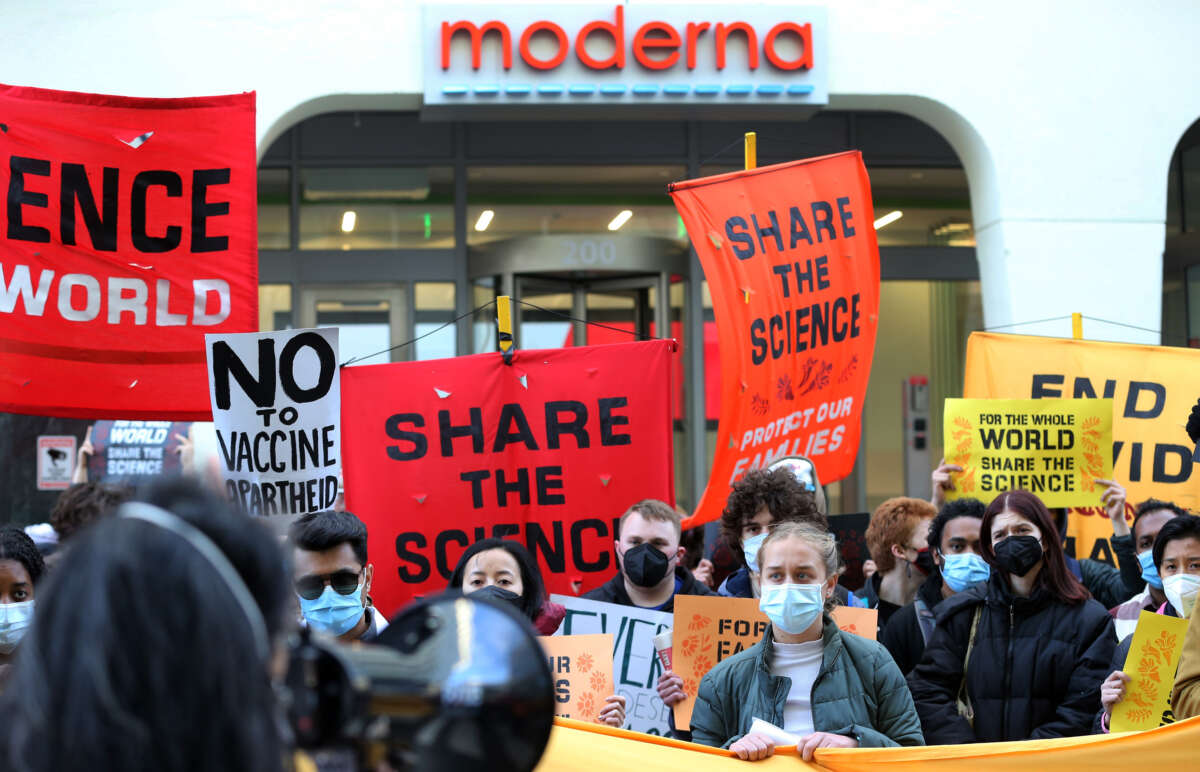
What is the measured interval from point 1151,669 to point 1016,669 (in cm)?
49

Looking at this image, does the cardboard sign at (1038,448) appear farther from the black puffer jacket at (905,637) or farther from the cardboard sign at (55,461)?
the cardboard sign at (55,461)

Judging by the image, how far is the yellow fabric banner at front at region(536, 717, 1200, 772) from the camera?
9.76 feet

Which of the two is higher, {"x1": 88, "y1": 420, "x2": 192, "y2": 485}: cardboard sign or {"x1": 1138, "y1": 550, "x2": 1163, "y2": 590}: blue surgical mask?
{"x1": 88, "y1": 420, "x2": 192, "y2": 485}: cardboard sign

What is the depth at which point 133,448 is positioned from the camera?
9391 millimetres

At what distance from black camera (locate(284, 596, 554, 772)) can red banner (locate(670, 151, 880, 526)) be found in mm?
5113

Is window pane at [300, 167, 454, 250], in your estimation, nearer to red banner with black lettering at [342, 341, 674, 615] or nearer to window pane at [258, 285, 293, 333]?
window pane at [258, 285, 293, 333]

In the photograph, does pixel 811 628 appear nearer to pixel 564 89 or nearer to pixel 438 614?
pixel 438 614

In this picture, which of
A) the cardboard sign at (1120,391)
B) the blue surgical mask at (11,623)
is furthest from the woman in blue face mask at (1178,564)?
the blue surgical mask at (11,623)

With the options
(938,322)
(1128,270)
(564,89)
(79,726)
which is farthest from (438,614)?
(938,322)

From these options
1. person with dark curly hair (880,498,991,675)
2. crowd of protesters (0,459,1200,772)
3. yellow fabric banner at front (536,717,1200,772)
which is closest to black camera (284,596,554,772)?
crowd of protesters (0,459,1200,772)

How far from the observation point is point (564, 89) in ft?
36.1

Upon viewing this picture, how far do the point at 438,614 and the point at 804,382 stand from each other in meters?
5.56

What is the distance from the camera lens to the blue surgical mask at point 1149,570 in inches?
198

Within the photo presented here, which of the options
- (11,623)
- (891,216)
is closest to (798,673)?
(11,623)
